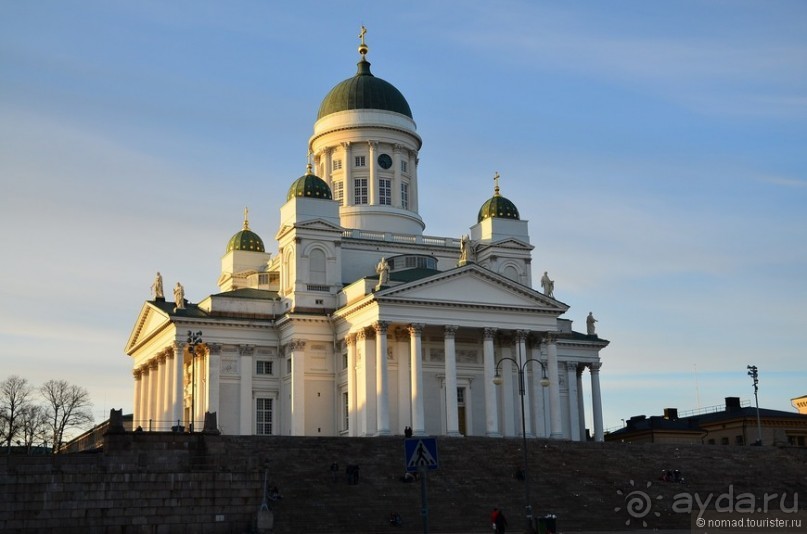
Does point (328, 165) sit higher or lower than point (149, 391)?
higher

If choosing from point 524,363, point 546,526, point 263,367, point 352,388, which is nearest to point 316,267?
point 263,367

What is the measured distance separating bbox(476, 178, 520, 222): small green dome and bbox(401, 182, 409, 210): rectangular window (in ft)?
17.1

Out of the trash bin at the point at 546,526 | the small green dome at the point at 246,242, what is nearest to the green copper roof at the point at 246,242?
the small green dome at the point at 246,242

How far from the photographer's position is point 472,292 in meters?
64.8

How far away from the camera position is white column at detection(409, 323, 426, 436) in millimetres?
61344

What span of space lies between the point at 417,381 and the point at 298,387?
8.14 meters

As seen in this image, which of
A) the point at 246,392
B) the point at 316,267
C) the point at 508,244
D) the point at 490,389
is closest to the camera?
the point at 490,389

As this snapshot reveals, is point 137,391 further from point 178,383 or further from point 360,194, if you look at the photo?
point 360,194

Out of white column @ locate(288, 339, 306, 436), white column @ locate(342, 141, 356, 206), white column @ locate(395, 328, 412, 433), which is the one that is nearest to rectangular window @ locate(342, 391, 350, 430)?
white column @ locate(288, 339, 306, 436)

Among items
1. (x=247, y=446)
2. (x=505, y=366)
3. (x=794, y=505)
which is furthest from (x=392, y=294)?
(x=794, y=505)

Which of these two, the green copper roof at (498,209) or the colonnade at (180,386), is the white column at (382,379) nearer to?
the colonnade at (180,386)

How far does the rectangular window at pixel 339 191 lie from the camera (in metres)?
77.5

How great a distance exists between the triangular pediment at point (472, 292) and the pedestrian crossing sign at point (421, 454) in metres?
36.8

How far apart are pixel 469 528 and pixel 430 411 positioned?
63.2 feet
